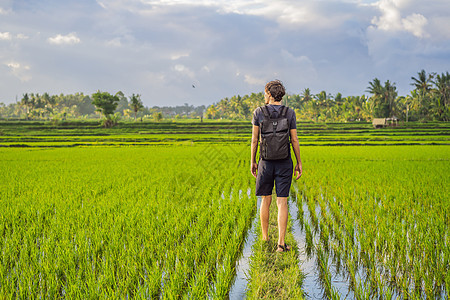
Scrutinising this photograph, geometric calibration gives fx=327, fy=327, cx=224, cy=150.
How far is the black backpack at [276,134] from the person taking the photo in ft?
8.33

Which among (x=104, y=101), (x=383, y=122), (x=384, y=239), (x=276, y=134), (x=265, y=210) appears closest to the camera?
(x=276, y=134)

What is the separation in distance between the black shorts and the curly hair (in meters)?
0.50

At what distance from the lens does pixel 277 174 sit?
8.65 ft

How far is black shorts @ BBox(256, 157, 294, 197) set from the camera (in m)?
2.62

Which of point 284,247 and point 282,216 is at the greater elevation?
point 282,216

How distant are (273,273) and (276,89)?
1.39 metres

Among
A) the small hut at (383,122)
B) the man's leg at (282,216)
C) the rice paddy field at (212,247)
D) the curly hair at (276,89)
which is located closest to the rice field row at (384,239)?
the rice paddy field at (212,247)

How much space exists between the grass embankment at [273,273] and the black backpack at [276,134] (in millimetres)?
793

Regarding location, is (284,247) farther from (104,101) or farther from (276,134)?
(104,101)

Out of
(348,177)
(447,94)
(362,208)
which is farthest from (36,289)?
(447,94)

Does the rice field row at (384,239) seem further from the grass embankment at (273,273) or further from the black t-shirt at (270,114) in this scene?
the black t-shirt at (270,114)

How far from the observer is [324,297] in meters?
2.13

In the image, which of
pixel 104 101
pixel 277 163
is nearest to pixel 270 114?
pixel 277 163

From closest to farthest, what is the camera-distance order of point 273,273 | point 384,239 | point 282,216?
1. point 273,273
2. point 282,216
3. point 384,239
